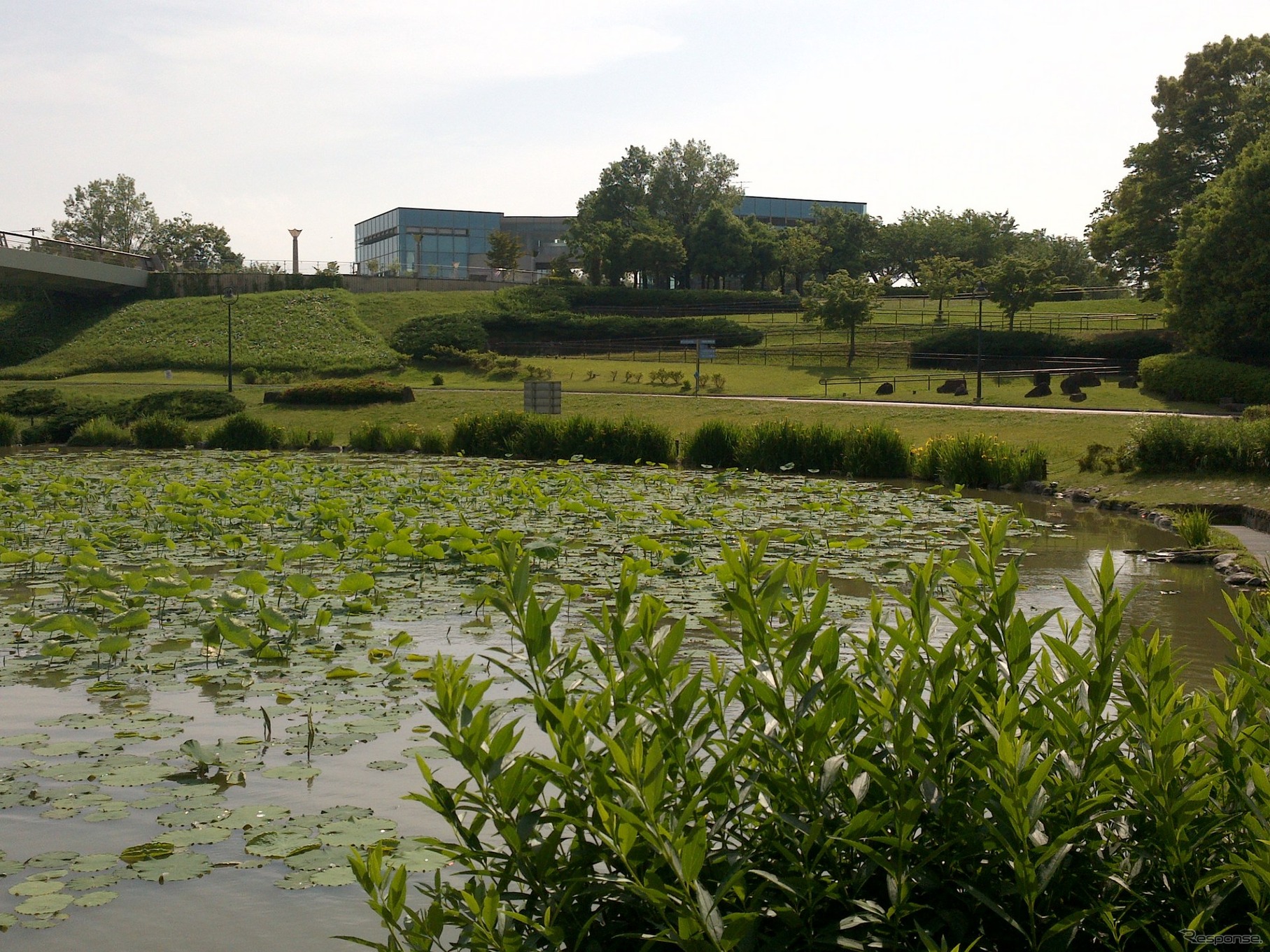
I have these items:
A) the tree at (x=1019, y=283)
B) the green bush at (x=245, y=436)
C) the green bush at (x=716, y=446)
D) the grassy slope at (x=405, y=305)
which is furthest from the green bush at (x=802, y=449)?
the grassy slope at (x=405, y=305)

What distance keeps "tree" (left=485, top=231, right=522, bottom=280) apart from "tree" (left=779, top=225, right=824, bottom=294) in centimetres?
2060

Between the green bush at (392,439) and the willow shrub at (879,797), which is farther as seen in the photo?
the green bush at (392,439)

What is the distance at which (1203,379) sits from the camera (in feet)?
120

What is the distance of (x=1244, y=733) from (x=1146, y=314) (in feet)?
201

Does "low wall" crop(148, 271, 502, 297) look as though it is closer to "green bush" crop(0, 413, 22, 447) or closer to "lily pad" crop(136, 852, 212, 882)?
"green bush" crop(0, 413, 22, 447)

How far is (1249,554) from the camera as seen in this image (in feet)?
42.6

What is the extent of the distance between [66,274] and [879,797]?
64.5 meters

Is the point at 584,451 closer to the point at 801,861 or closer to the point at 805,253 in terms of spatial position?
the point at 801,861

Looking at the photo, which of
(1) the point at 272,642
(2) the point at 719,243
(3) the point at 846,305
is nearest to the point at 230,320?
(3) the point at 846,305

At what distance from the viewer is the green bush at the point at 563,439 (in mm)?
27453

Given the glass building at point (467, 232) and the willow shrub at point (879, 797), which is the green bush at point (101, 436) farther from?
the glass building at point (467, 232)

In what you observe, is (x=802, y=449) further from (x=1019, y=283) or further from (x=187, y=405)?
(x=1019, y=283)

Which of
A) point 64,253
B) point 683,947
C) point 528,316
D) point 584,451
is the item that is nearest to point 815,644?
point 683,947

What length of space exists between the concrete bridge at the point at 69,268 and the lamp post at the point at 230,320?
5.57 m
